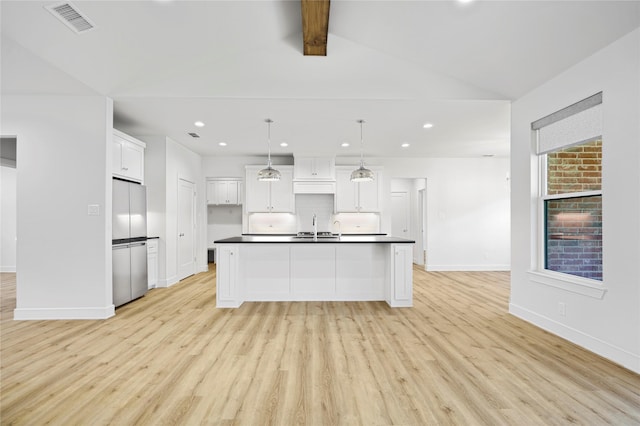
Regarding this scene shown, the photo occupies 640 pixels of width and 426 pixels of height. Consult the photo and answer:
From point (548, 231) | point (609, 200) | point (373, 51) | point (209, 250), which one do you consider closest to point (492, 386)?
point (609, 200)

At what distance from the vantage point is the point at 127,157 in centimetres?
459

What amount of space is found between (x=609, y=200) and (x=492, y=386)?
1931 mm

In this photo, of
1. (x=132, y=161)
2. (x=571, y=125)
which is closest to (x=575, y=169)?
(x=571, y=125)

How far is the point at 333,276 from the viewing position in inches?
182

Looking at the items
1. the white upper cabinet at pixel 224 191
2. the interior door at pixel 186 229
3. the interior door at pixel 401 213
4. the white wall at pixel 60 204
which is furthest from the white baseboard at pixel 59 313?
the interior door at pixel 401 213

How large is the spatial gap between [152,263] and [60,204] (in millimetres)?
1959

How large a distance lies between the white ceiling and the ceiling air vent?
54mm

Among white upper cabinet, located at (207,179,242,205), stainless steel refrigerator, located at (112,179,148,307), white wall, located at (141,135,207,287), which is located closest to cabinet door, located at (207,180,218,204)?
white upper cabinet, located at (207,179,242,205)

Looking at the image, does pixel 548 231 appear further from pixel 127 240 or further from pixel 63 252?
pixel 63 252

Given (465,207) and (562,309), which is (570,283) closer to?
(562,309)

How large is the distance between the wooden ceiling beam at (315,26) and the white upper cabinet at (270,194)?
149 inches

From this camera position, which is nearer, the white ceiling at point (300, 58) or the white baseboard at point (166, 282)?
the white ceiling at point (300, 58)

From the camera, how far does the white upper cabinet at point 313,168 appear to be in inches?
279

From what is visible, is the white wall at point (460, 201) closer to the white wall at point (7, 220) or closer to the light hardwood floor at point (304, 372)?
the light hardwood floor at point (304, 372)
